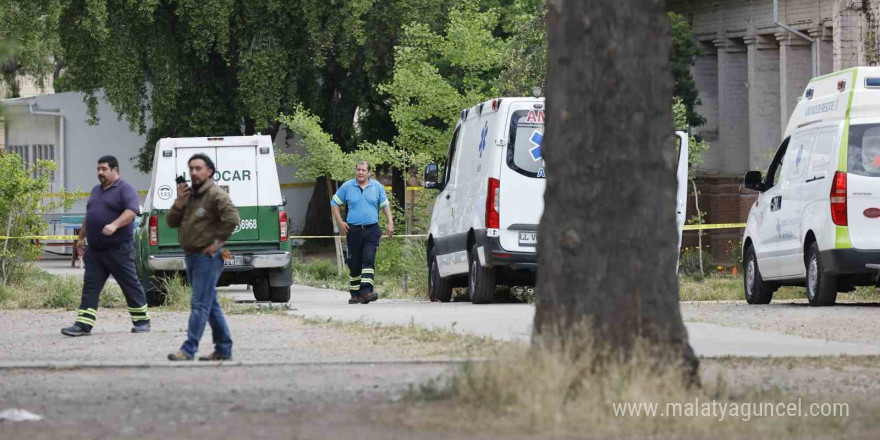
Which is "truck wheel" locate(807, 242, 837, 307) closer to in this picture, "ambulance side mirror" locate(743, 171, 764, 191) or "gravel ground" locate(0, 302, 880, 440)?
"ambulance side mirror" locate(743, 171, 764, 191)

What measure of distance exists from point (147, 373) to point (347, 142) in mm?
34534

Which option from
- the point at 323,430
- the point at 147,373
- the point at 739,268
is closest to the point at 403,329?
the point at 147,373

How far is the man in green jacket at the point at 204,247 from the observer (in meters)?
11.1

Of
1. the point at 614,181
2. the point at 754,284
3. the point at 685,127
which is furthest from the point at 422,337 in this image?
the point at 685,127

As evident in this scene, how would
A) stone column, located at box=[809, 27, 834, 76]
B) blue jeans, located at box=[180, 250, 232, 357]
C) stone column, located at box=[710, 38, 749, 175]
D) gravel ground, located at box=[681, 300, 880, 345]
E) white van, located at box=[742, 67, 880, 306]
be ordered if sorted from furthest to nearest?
stone column, located at box=[710, 38, 749, 175] → stone column, located at box=[809, 27, 834, 76] → white van, located at box=[742, 67, 880, 306] → gravel ground, located at box=[681, 300, 880, 345] → blue jeans, located at box=[180, 250, 232, 357]

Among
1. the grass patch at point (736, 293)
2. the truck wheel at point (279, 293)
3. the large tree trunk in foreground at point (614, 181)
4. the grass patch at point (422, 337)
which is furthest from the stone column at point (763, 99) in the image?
the large tree trunk in foreground at point (614, 181)

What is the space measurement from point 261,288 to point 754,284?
6.81 m

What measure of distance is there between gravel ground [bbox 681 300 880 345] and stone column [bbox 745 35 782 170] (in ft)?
74.7

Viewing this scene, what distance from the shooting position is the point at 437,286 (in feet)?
67.3

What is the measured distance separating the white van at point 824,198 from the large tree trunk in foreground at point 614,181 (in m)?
8.16

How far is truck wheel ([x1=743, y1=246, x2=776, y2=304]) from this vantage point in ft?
61.3

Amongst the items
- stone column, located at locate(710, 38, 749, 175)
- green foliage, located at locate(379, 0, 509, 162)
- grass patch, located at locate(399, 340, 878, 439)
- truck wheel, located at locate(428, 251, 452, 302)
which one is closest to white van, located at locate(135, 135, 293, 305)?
truck wheel, located at locate(428, 251, 452, 302)

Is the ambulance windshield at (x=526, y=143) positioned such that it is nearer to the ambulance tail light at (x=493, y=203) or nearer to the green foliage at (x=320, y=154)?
the ambulance tail light at (x=493, y=203)

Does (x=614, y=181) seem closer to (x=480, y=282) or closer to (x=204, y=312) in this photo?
(x=204, y=312)
